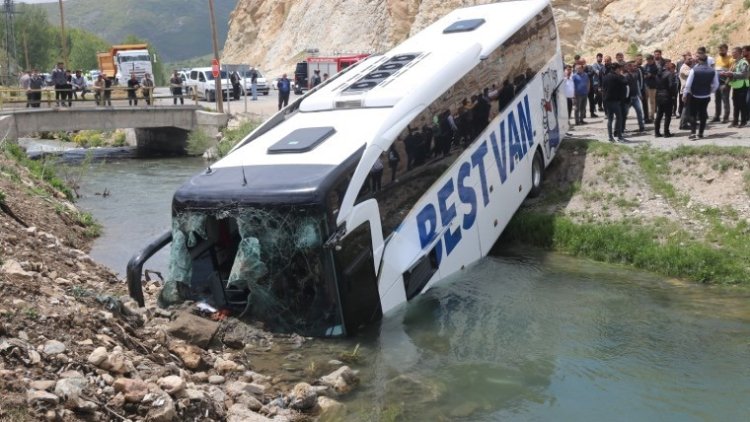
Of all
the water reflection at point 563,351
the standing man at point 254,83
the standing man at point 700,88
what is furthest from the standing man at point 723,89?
the standing man at point 254,83

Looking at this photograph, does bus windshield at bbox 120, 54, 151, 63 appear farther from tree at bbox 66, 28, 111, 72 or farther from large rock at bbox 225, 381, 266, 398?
tree at bbox 66, 28, 111, 72

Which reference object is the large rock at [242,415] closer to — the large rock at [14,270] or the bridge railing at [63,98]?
the large rock at [14,270]

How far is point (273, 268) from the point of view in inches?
395

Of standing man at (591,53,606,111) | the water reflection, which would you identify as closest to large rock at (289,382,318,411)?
the water reflection

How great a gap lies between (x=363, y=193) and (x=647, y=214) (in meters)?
6.22

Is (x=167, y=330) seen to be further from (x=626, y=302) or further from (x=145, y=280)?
(x=626, y=302)

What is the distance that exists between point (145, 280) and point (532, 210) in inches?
275

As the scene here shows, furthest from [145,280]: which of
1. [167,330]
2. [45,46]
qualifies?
[45,46]

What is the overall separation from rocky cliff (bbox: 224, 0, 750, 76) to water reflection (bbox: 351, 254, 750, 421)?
17614 millimetres

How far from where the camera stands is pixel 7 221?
43.4 feet

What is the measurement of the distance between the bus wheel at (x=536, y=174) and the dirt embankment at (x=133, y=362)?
7.13 metres

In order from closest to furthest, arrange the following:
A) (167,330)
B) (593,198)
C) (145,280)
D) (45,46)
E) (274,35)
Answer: (167,330), (145,280), (593,198), (274,35), (45,46)

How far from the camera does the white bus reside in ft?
32.7

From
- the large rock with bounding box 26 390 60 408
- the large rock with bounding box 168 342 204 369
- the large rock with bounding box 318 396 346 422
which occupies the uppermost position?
the large rock with bounding box 26 390 60 408
